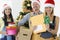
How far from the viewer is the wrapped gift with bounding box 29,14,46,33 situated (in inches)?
83.4

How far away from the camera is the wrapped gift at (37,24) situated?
6.95ft

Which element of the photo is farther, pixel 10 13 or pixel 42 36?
pixel 10 13

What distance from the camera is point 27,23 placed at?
2.18 m

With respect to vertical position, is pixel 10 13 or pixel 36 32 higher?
pixel 10 13

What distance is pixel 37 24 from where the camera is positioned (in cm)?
213

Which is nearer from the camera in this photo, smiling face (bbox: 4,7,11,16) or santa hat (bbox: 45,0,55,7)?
santa hat (bbox: 45,0,55,7)

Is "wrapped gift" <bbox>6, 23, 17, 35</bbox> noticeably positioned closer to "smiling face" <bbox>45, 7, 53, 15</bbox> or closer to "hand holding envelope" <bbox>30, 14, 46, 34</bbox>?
"hand holding envelope" <bbox>30, 14, 46, 34</bbox>

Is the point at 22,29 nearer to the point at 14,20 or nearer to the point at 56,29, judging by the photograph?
the point at 14,20

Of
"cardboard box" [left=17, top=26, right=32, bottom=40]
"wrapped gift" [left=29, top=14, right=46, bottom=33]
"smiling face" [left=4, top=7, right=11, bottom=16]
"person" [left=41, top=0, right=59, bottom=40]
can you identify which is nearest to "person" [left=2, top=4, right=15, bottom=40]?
"smiling face" [left=4, top=7, right=11, bottom=16]

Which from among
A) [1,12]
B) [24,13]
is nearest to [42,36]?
[24,13]

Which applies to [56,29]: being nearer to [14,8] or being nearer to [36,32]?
[36,32]

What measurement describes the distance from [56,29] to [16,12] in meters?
0.40

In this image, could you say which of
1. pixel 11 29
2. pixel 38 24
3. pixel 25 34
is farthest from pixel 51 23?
pixel 11 29

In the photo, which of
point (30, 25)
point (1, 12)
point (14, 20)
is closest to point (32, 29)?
point (30, 25)
